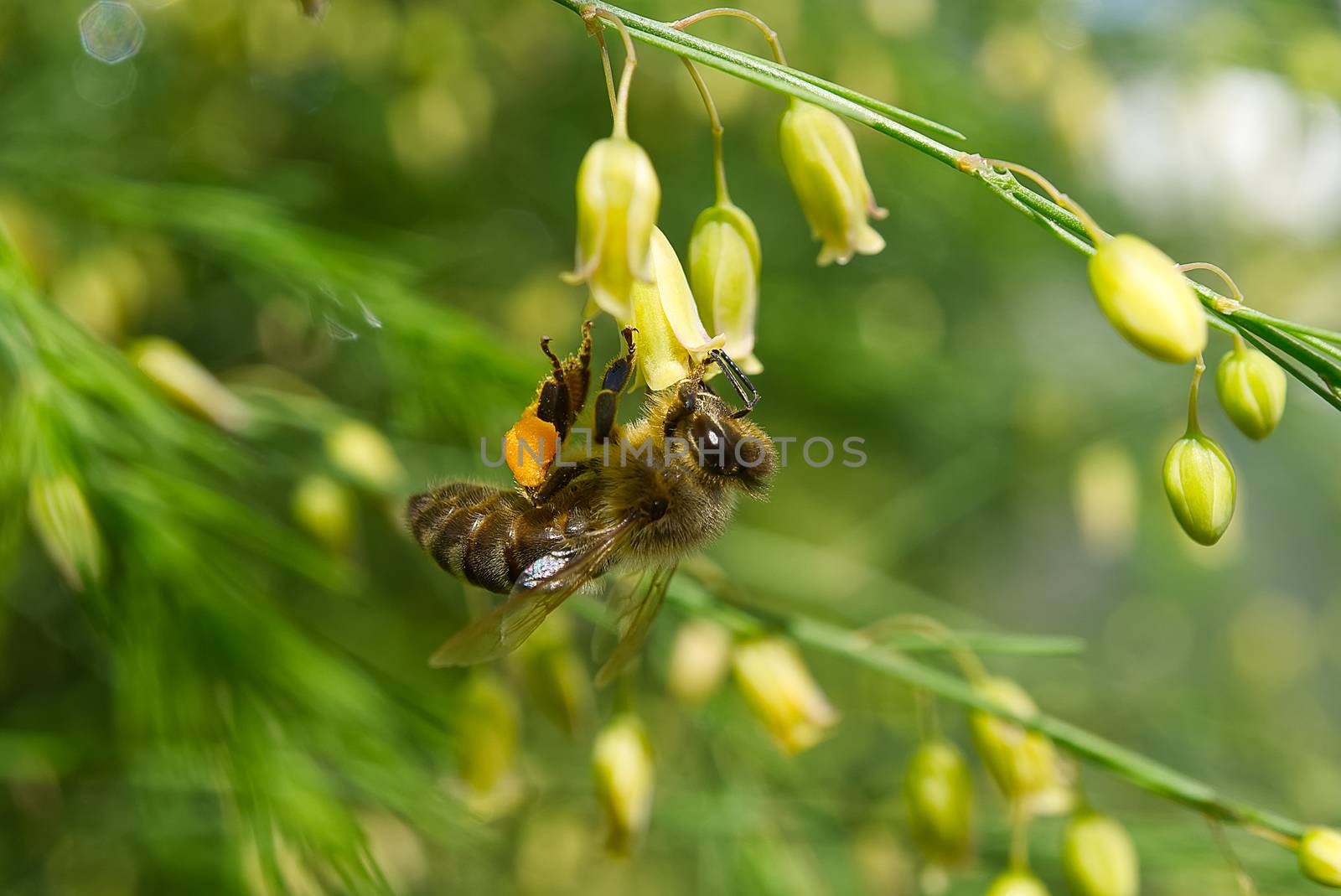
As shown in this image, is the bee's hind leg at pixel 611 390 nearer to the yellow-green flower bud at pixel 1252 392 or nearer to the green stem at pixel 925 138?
the green stem at pixel 925 138

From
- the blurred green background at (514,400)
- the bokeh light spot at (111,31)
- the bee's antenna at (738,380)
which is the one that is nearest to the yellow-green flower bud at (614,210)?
the bee's antenna at (738,380)

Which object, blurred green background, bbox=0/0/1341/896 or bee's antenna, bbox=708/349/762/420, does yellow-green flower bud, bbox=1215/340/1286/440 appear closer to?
bee's antenna, bbox=708/349/762/420

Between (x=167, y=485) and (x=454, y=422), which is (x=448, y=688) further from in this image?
(x=167, y=485)

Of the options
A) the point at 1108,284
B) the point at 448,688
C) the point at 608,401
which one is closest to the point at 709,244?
the point at 608,401

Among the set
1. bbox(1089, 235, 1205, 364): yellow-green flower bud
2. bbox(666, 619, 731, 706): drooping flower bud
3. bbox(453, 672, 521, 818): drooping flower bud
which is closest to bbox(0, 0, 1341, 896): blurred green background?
bbox(453, 672, 521, 818): drooping flower bud

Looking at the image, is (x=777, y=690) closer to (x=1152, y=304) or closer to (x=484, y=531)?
(x=484, y=531)

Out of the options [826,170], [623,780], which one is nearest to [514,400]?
[623,780]
